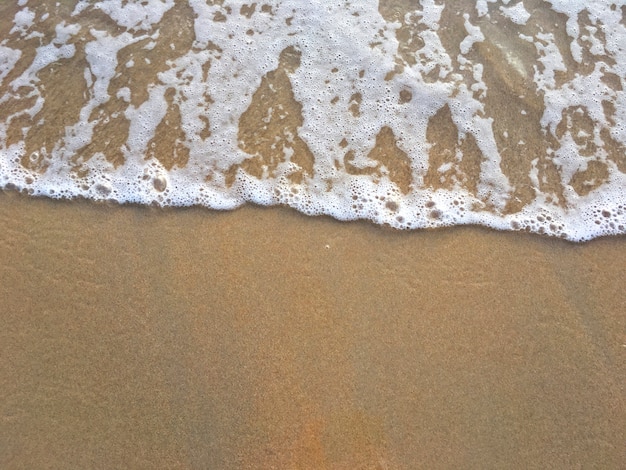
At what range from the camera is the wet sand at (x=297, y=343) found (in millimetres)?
1975

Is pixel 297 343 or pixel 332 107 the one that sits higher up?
pixel 332 107

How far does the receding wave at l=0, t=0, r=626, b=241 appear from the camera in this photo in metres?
2.58

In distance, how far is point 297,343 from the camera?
215 centimetres

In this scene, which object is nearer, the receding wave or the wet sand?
the wet sand

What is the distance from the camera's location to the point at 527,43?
10.2 feet

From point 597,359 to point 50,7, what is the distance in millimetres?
3508

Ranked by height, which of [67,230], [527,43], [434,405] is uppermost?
[527,43]

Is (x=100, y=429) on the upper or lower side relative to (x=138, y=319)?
lower

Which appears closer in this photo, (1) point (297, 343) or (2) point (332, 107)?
(1) point (297, 343)

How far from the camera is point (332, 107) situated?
2.86 metres

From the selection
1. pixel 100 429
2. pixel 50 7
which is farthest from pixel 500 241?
pixel 50 7

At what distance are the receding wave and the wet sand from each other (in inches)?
7.8

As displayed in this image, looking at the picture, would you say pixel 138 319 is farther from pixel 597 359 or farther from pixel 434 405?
pixel 597 359

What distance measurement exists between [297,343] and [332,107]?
1.36m
